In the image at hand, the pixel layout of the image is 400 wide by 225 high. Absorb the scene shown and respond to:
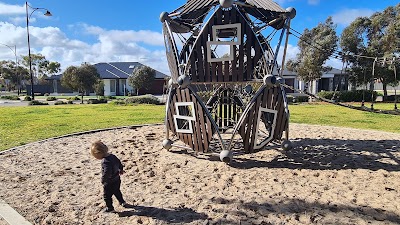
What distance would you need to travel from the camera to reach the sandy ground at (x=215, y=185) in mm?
4059

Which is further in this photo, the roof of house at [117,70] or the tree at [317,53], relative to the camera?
the roof of house at [117,70]

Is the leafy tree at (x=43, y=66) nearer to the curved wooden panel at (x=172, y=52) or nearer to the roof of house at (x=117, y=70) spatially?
the roof of house at (x=117, y=70)

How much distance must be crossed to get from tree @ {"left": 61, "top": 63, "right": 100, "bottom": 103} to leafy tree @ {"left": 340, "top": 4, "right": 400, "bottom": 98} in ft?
85.3

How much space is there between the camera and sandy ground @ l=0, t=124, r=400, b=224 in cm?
406

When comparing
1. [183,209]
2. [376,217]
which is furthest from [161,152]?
[376,217]

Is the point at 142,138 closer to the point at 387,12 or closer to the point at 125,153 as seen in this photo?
the point at 125,153

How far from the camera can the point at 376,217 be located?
12.9 ft

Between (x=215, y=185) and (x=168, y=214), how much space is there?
129 centimetres

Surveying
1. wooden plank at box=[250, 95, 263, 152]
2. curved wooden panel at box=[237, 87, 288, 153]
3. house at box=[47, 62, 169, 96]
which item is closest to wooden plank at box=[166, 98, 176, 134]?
curved wooden panel at box=[237, 87, 288, 153]

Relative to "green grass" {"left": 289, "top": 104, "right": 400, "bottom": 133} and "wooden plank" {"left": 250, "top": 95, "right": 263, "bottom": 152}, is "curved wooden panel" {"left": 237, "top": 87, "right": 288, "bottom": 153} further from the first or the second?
"green grass" {"left": 289, "top": 104, "right": 400, "bottom": 133}

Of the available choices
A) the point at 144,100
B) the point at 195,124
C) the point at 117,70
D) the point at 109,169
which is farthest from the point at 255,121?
the point at 117,70

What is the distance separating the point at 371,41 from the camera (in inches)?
1247

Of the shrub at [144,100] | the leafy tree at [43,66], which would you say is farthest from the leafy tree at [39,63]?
the shrub at [144,100]

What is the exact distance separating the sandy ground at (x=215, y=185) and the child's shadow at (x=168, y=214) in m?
0.01
